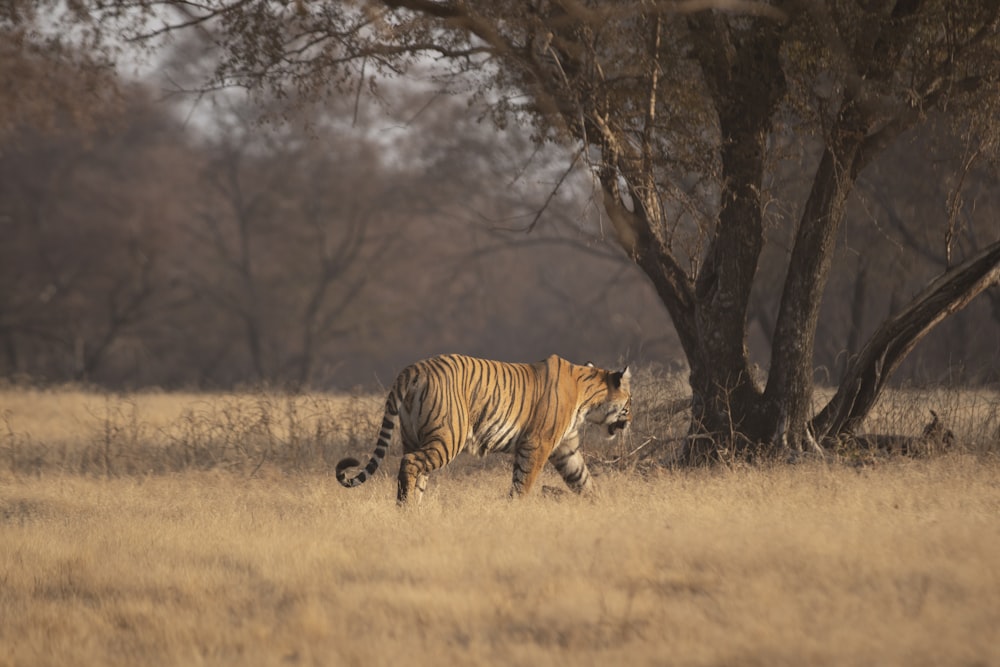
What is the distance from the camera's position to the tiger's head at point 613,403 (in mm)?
9703

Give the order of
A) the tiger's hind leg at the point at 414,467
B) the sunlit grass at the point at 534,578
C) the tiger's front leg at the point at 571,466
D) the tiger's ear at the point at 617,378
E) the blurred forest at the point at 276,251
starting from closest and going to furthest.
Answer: the sunlit grass at the point at 534,578 → the tiger's hind leg at the point at 414,467 → the tiger's front leg at the point at 571,466 → the tiger's ear at the point at 617,378 → the blurred forest at the point at 276,251

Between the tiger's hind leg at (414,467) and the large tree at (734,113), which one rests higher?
the large tree at (734,113)

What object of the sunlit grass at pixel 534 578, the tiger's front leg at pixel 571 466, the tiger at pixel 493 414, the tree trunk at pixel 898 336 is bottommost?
the sunlit grass at pixel 534 578

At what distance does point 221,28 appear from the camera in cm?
1200

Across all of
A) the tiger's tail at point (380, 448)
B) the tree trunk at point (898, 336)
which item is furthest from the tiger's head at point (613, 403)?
the tree trunk at point (898, 336)

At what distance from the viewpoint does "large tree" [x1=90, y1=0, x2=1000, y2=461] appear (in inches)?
399

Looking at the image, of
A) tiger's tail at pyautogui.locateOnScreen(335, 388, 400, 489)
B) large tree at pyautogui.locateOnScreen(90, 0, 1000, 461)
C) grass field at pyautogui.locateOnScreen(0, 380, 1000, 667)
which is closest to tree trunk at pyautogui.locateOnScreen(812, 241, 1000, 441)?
large tree at pyautogui.locateOnScreen(90, 0, 1000, 461)

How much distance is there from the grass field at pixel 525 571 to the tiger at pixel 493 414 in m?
0.31

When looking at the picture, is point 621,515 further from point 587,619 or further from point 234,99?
point 234,99

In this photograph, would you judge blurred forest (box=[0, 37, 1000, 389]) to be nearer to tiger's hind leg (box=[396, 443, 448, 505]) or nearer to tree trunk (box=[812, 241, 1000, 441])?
tree trunk (box=[812, 241, 1000, 441])

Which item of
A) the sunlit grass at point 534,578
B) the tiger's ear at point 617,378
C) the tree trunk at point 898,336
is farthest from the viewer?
the tree trunk at point 898,336

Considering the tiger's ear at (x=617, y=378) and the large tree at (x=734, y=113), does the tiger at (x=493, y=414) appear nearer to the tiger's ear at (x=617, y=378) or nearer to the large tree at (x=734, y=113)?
the tiger's ear at (x=617, y=378)

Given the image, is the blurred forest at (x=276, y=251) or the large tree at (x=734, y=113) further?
the blurred forest at (x=276, y=251)

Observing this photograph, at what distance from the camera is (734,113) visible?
418 inches
